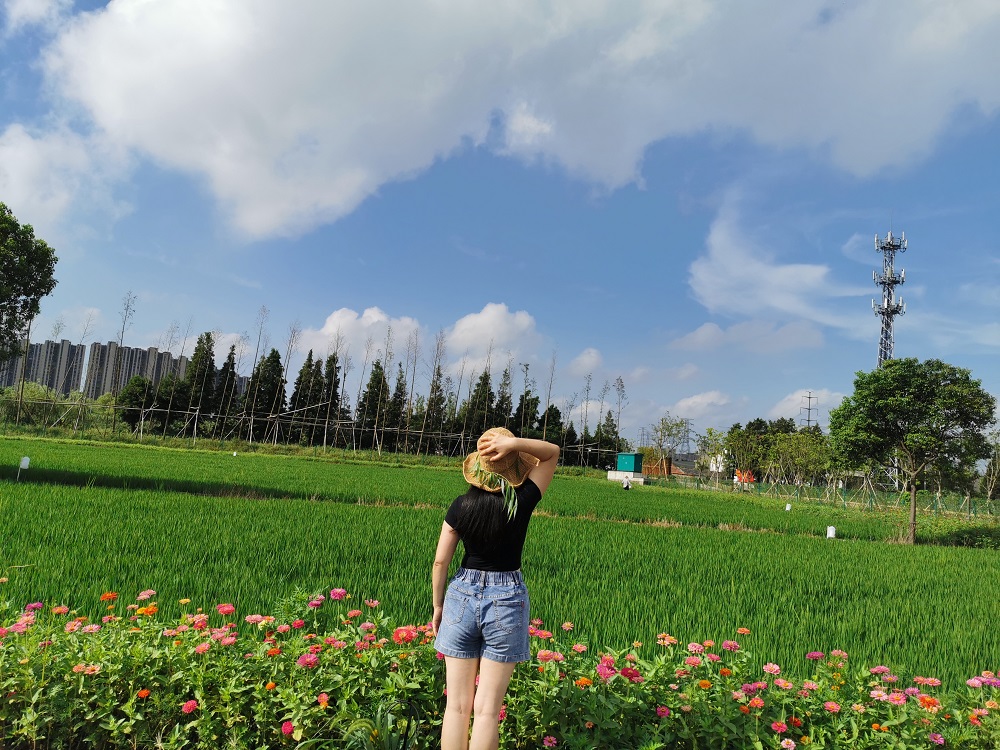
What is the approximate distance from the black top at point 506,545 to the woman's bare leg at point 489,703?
0.38 meters

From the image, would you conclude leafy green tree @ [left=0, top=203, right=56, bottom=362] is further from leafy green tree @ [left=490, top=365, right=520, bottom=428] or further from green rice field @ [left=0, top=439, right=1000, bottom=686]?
leafy green tree @ [left=490, top=365, right=520, bottom=428]

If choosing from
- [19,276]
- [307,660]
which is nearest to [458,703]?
[307,660]

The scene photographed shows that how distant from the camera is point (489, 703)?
2.27 meters

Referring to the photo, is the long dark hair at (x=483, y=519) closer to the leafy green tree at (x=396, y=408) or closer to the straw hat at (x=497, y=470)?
the straw hat at (x=497, y=470)

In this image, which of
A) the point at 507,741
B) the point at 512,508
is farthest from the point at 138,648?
the point at 512,508

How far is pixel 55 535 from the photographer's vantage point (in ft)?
24.8

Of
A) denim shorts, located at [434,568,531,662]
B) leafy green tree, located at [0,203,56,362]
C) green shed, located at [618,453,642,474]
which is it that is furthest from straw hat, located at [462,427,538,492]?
green shed, located at [618,453,642,474]

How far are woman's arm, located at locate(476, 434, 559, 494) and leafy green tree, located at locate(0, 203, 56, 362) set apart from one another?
16.1m

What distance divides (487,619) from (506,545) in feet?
0.99

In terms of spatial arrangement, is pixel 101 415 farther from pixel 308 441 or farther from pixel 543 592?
pixel 543 592

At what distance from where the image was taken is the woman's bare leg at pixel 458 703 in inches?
91.0

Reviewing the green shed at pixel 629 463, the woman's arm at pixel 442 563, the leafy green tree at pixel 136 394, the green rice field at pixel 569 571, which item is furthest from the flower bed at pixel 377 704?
the leafy green tree at pixel 136 394

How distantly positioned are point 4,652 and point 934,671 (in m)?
6.58

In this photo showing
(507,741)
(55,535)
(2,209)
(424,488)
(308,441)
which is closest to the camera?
(507,741)
